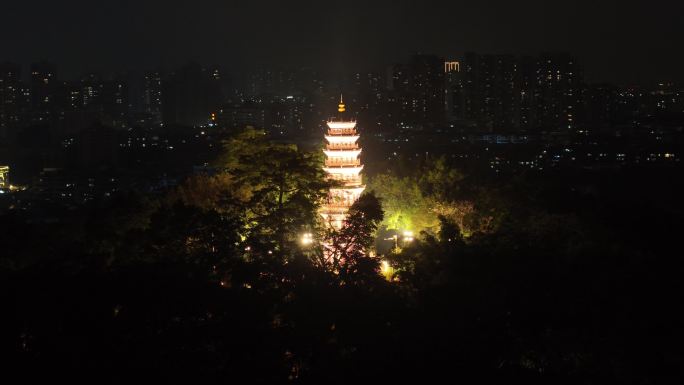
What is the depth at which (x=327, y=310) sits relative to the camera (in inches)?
359

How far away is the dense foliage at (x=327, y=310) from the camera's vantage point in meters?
8.15

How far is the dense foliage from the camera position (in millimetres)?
8148

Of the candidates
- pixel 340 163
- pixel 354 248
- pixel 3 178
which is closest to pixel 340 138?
pixel 340 163

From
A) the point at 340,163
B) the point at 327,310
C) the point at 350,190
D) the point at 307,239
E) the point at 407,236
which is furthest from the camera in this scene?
the point at 407,236

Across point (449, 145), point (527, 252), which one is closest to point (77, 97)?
point (449, 145)

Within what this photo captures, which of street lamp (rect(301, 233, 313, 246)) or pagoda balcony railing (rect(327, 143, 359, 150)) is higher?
pagoda balcony railing (rect(327, 143, 359, 150))

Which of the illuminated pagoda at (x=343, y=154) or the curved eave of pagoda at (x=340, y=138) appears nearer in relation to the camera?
the illuminated pagoda at (x=343, y=154)

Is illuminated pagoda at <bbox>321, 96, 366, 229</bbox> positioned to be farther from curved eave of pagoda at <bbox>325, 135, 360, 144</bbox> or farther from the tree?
the tree

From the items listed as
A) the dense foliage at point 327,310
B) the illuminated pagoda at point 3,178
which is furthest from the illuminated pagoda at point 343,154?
the illuminated pagoda at point 3,178

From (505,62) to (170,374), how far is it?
5929cm

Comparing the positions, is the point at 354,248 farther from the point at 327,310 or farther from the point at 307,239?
the point at 327,310

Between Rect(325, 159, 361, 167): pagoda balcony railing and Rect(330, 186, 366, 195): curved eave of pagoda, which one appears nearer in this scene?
Rect(330, 186, 366, 195): curved eave of pagoda

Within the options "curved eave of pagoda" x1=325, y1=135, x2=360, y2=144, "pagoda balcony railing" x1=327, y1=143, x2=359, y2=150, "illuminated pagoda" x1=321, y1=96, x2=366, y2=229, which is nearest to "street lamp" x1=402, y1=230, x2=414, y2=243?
"illuminated pagoda" x1=321, y1=96, x2=366, y2=229

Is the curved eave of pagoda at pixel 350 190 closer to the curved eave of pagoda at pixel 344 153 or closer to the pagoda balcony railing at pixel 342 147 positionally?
the curved eave of pagoda at pixel 344 153
